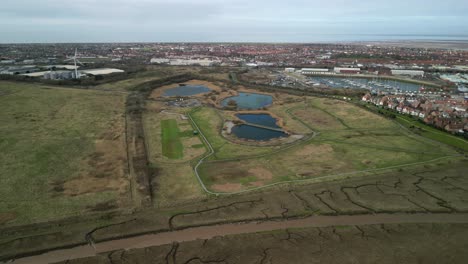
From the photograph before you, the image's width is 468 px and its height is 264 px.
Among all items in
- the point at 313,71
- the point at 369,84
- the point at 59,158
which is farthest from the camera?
the point at 313,71

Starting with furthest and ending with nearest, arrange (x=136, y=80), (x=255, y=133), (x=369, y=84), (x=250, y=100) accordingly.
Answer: (x=369, y=84) < (x=136, y=80) < (x=250, y=100) < (x=255, y=133)

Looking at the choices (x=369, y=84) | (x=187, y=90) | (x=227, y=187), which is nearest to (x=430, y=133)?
(x=227, y=187)

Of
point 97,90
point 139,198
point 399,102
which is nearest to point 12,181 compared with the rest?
point 139,198

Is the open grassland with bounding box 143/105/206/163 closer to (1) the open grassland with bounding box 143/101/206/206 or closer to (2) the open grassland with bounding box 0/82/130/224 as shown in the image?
(1) the open grassland with bounding box 143/101/206/206

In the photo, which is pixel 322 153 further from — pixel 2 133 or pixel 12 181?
pixel 2 133

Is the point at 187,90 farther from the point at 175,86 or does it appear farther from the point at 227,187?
the point at 227,187

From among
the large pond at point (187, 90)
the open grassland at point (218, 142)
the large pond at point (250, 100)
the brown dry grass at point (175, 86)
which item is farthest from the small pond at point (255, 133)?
the large pond at point (187, 90)

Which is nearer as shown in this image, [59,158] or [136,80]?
[59,158]

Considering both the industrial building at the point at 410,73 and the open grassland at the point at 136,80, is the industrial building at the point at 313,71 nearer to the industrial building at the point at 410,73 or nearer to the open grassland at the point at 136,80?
the industrial building at the point at 410,73
